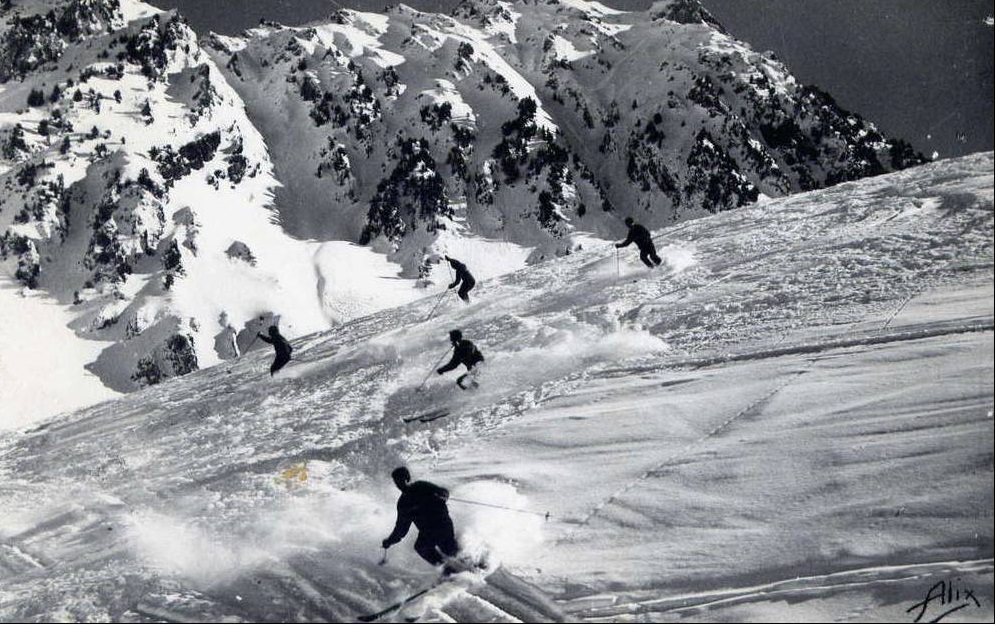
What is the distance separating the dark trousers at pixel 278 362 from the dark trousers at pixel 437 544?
1114 centimetres

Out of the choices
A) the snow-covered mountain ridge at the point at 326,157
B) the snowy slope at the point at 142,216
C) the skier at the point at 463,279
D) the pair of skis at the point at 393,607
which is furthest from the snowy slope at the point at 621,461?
the snow-covered mountain ridge at the point at 326,157

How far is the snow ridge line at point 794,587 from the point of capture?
5.47m

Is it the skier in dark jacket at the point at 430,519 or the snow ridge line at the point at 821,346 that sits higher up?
the snow ridge line at the point at 821,346

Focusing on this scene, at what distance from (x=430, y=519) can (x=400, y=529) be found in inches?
16.1

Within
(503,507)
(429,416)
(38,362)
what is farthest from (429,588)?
(38,362)

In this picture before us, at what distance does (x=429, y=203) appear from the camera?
140250mm

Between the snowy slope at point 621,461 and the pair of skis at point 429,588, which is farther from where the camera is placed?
the pair of skis at point 429,588

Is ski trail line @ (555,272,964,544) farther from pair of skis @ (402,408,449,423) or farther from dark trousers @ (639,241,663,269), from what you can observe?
dark trousers @ (639,241,663,269)

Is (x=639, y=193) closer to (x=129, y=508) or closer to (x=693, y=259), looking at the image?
(x=693, y=259)

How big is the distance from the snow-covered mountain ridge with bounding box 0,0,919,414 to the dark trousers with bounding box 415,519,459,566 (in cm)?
9988

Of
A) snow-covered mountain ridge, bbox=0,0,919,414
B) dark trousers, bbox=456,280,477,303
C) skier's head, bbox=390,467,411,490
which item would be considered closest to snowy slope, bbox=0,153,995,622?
skier's head, bbox=390,467,411,490
